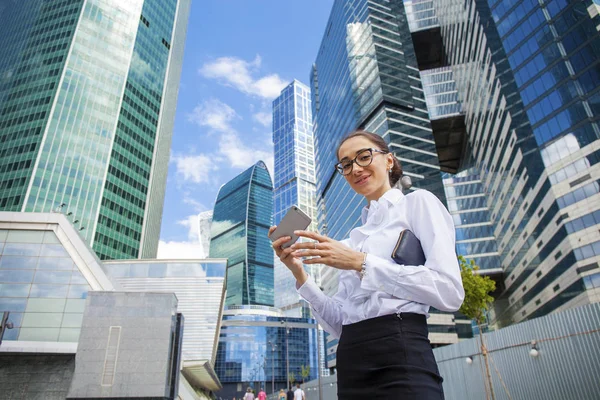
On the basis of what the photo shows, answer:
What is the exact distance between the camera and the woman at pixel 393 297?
1.50m

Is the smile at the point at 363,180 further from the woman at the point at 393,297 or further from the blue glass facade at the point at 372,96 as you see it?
the blue glass facade at the point at 372,96

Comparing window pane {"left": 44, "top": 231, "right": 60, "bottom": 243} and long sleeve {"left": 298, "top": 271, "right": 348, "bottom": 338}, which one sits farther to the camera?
window pane {"left": 44, "top": 231, "right": 60, "bottom": 243}

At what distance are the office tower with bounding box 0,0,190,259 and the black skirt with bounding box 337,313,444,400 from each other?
6827cm

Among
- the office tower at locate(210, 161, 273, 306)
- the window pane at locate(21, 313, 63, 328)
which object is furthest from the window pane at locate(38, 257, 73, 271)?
the office tower at locate(210, 161, 273, 306)

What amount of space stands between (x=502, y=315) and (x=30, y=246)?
76167 millimetres

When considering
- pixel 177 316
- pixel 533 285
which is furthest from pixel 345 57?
pixel 177 316

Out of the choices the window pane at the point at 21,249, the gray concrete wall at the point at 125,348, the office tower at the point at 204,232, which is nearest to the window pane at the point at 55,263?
the window pane at the point at 21,249

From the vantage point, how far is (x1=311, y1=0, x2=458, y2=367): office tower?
71500 mm

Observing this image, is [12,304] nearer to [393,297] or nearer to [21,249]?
[21,249]

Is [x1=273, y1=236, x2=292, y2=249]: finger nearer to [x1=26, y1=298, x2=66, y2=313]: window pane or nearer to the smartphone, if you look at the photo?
the smartphone

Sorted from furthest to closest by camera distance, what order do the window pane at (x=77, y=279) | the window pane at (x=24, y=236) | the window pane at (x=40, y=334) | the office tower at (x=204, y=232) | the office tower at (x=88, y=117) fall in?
1. the office tower at (x=204, y=232)
2. the office tower at (x=88, y=117)
3. the window pane at (x=77, y=279)
4. the window pane at (x=24, y=236)
5. the window pane at (x=40, y=334)

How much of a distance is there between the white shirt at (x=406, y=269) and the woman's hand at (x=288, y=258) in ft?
0.94

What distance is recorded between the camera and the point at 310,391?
115ft

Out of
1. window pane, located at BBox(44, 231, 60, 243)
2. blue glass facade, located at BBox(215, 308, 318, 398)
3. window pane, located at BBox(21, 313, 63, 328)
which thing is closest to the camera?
window pane, located at BBox(21, 313, 63, 328)
